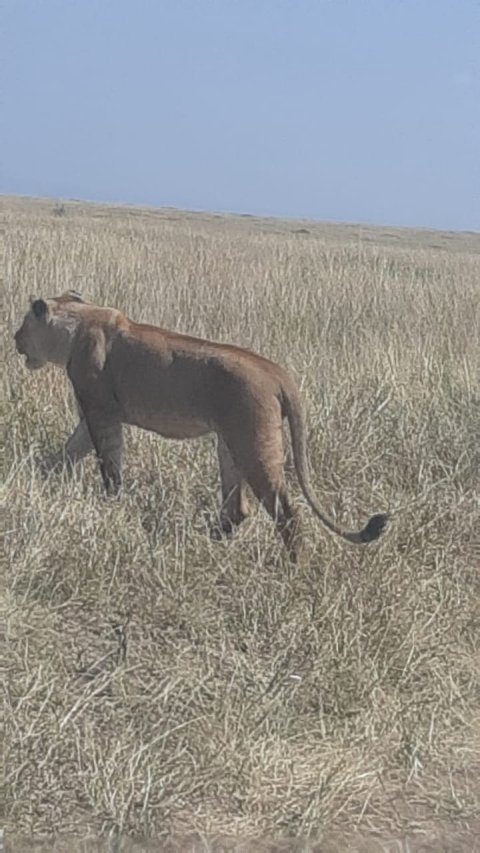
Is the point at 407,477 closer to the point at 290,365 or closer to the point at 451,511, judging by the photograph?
the point at 451,511

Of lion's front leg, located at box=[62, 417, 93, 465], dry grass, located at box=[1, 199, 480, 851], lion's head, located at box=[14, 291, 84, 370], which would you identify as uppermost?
lion's head, located at box=[14, 291, 84, 370]

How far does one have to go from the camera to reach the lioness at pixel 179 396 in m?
5.03

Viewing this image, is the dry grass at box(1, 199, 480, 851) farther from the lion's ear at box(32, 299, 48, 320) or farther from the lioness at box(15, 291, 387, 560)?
the lion's ear at box(32, 299, 48, 320)

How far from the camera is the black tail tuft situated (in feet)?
15.2

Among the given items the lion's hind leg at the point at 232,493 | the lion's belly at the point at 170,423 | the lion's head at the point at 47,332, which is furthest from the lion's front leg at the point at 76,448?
the lion's hind leg at the point at 232,493

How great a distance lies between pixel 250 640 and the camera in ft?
14.2

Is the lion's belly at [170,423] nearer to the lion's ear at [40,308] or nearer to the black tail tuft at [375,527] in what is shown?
the lion's ear at [40,308]

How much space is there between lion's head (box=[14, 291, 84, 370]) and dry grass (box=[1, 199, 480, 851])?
0.32 metres

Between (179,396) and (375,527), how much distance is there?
119cm

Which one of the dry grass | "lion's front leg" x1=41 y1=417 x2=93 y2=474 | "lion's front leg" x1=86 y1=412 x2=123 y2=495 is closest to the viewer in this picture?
the dry grass

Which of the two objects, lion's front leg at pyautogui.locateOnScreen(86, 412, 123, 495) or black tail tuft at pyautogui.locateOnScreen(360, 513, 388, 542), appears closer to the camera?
black tail tuft at pyautogui.locateOnScreen(360, 513, 388, 542)

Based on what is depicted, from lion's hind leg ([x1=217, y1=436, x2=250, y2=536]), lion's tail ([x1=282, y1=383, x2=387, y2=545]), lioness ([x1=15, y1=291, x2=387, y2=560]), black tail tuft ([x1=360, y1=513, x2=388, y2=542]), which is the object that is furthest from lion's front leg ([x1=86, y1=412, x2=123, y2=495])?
black tail tuft ([x1=360, y1=513, x2=388, y2=542])

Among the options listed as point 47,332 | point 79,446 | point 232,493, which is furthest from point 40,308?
point 232,493

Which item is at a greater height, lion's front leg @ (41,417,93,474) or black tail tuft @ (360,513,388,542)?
black tail tuft @ (360,513,388,542)
